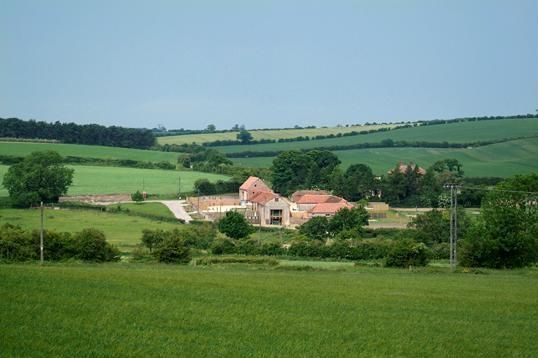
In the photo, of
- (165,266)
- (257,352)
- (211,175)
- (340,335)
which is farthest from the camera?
(211,175)

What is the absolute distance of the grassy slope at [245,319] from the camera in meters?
18.1

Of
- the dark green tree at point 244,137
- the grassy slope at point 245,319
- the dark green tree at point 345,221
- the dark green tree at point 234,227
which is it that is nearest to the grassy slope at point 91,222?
the dark green tree at point 234,227

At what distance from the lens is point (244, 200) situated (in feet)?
285

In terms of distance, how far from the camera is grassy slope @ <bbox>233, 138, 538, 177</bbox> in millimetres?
114594

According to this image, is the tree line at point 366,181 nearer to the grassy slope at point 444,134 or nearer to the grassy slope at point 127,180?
the grassy slope at point 127,180

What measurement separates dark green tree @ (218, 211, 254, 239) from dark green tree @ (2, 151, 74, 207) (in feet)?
61.7

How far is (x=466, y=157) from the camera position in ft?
404

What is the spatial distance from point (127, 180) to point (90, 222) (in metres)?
33.3

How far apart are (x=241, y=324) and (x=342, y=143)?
12562cm

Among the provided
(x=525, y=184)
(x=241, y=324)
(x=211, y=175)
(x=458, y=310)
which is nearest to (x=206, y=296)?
(x=241, y=324)

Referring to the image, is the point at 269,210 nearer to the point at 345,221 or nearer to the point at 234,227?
the point at 345,221

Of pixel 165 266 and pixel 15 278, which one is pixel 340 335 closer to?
pixel 15 278

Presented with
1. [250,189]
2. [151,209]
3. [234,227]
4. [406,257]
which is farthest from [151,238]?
[250,189]

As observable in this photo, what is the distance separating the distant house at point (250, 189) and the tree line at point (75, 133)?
5351 centimetres
